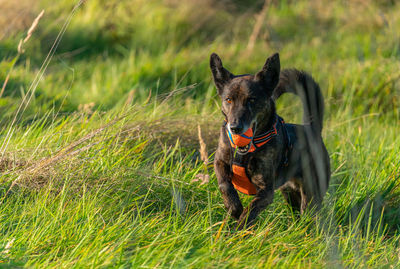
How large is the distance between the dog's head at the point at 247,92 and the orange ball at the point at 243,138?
50 mm

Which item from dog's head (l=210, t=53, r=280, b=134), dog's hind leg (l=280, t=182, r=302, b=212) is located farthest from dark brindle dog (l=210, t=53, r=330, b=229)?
dog's hind leg (l=280, t=182, r=302, b=212)

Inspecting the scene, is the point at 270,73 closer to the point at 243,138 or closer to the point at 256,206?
the point at 243,138

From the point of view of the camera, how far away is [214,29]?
8.86 metres

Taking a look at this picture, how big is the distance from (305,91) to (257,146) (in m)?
0.88

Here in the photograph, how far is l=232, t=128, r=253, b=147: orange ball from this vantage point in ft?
10.7

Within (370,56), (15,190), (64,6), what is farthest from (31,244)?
(370,56)

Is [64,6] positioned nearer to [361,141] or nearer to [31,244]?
[361,141]

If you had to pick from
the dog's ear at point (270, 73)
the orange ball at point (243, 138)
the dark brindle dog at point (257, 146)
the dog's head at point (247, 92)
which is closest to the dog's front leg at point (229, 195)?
the dark brindle dog at point (257, 146)

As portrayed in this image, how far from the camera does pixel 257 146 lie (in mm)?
3465

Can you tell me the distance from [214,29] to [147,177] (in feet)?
18.3

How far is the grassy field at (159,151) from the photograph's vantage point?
2.99m

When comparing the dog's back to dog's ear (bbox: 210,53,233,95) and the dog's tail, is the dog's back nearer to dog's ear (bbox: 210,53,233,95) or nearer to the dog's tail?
the dog's tail

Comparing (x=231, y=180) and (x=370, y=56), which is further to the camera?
(x=370, y=56)

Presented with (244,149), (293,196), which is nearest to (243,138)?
(244,149)
